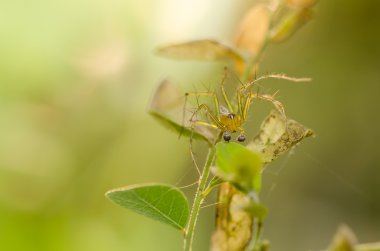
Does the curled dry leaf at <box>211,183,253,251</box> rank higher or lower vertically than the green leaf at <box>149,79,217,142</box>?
lower

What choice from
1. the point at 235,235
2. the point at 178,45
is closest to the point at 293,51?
the point at 178,45

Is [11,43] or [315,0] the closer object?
[315,0]

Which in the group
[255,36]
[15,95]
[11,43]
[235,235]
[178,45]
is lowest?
[235,235]

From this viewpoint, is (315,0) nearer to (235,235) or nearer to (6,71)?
(235,235)

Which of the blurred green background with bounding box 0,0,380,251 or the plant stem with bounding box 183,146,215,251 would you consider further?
the blurred green background with bounding box 0,0,380,251

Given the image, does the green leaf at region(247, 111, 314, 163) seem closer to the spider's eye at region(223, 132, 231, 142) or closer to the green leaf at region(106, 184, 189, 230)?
the spider's eye at region(223, 132, 231, 142)

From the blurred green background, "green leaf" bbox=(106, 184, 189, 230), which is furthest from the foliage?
the blurred green background

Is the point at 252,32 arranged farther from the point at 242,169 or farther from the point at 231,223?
the point at 242,169
